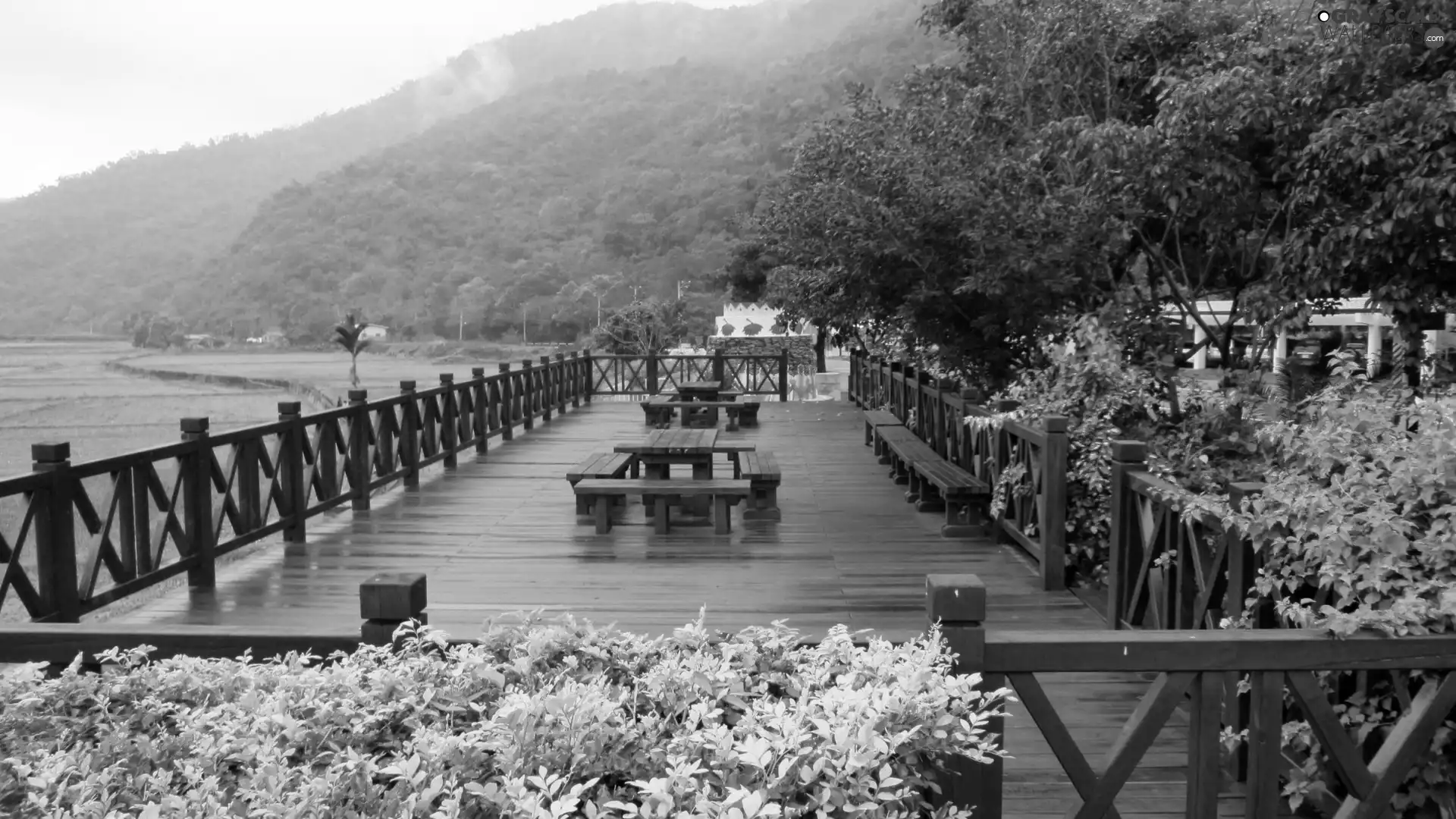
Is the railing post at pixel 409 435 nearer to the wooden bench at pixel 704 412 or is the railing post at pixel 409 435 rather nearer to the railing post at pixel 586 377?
the wooden bench at pixel 704 412

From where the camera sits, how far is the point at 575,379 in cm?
1772

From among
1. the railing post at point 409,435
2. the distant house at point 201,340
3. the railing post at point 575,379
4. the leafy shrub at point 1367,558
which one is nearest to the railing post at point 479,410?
the railing post at point 409,435

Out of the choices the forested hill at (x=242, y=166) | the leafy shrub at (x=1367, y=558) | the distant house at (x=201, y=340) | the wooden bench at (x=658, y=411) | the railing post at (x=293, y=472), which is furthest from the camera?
the distant house at (x=201, y=340)

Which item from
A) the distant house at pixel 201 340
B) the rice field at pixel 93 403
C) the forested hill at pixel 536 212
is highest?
the forested hill at pixel 536 212

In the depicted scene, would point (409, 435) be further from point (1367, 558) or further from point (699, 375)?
point (699, 375)

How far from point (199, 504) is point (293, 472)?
1.13 meters

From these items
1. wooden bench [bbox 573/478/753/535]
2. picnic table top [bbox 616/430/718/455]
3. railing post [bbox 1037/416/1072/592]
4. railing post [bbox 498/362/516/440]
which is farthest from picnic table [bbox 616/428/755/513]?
railing post [bbox 498/362/516/440]

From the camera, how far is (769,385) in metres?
21.1

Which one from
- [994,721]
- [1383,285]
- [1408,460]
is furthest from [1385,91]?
[994,721]

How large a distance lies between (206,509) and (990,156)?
641 centimetres

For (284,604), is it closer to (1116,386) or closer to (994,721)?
(994,721)

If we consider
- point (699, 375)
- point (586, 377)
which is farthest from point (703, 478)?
point (699, 375)

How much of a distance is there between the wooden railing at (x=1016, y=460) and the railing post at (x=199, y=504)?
4433 millimetres

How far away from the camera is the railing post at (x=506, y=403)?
1220 centimetres
